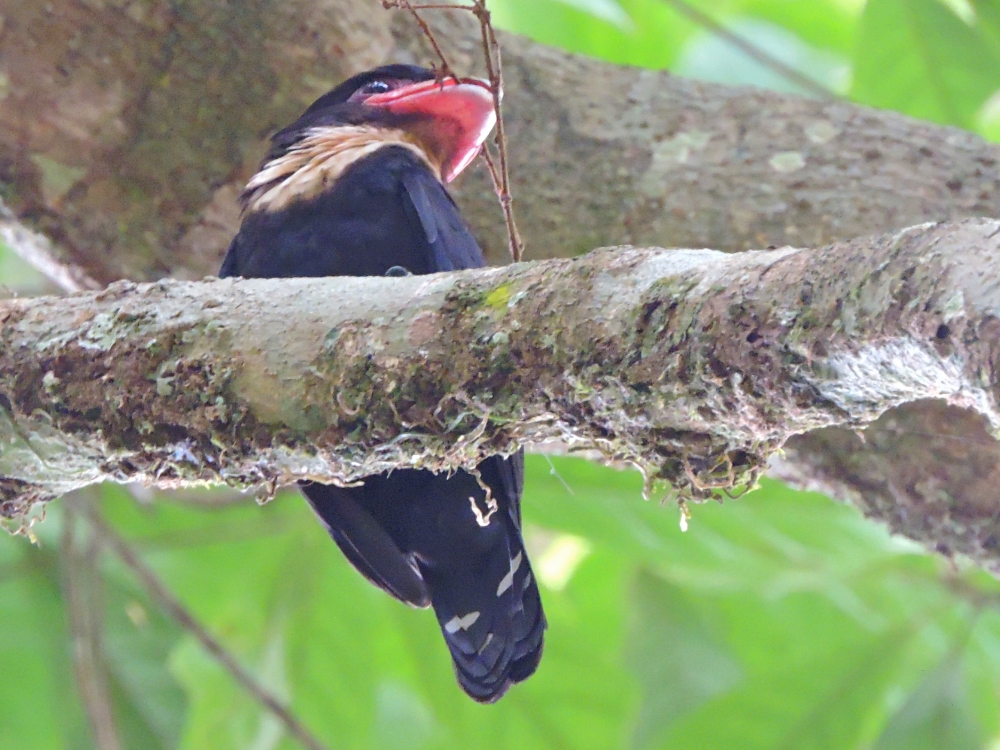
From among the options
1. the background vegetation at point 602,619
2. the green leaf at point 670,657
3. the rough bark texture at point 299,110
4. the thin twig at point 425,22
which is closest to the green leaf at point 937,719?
the background vegetation at point 602,619

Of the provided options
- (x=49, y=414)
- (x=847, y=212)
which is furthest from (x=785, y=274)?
(x=847, y=212)

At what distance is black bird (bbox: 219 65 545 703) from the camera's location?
226 cm

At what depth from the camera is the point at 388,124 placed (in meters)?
2.62

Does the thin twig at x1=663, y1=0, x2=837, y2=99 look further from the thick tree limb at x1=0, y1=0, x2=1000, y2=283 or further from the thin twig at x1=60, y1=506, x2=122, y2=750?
the thin twig at x1=60, y1=506, x2=122, y2=750

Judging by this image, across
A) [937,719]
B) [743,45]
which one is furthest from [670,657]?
[743,45]

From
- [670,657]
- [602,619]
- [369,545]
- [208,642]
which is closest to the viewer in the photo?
[369,545]

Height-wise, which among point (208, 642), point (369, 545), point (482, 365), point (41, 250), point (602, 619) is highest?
point (482, 365)

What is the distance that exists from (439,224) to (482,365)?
81 cm

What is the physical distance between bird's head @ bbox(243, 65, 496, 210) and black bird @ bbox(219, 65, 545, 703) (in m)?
0.01

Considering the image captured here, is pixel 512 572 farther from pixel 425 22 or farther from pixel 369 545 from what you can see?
pixel 425 22

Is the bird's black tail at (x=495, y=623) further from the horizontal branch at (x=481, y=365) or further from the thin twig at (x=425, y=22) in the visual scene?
the thin twig at (x=425, y=22)

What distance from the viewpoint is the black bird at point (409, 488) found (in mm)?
2256

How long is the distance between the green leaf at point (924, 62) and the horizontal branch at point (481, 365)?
1889 mm

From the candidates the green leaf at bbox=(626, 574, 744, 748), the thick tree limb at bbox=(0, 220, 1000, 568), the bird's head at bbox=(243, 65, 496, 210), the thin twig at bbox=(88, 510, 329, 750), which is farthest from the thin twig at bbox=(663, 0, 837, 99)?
the thin twig at bbox=(88, 510, 329, 750)
